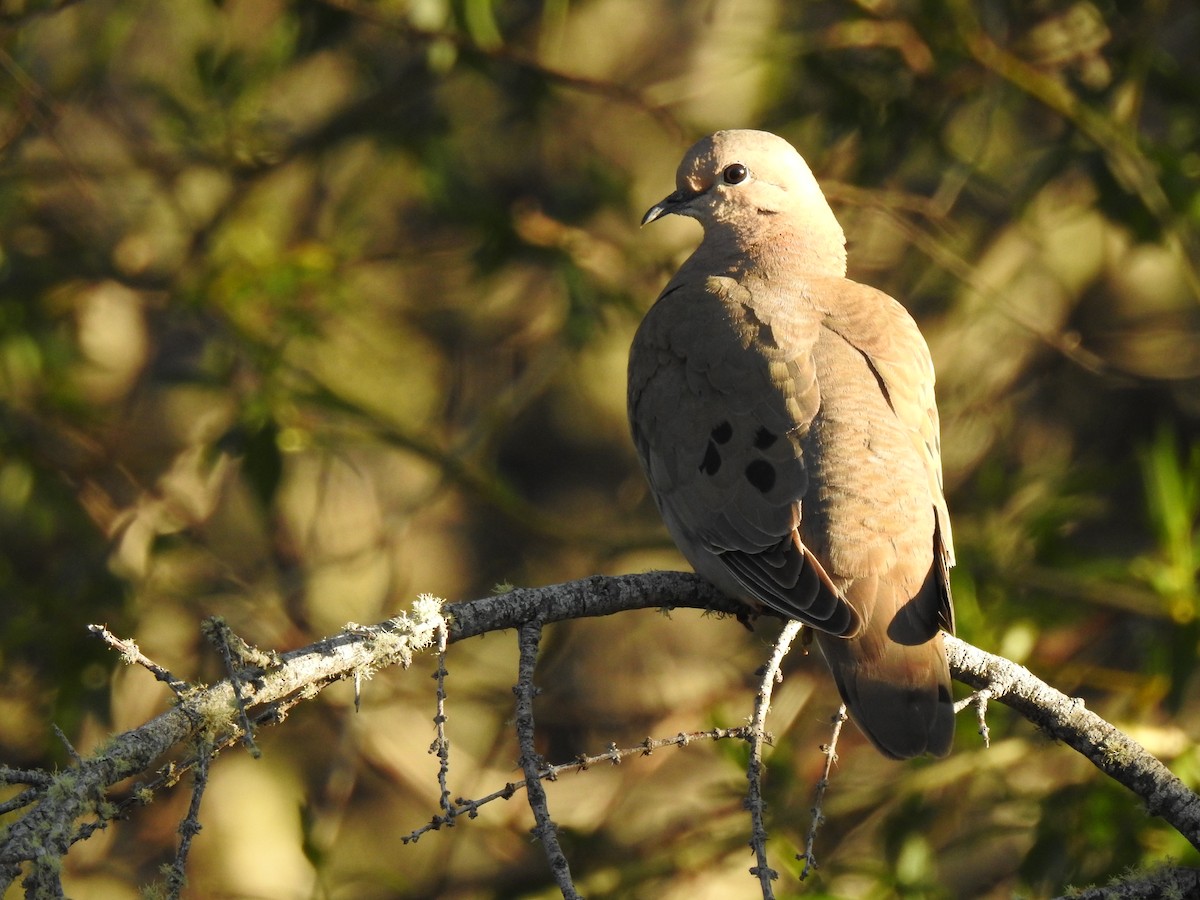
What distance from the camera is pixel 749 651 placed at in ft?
13.6

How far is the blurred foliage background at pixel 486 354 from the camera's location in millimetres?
3803

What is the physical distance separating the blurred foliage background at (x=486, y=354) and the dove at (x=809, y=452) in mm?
1156

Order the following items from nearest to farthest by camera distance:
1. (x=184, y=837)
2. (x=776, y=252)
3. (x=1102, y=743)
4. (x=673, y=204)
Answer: (x=184, y=837)
(x=1102, y=743)
(x=776, y=252)
(x=673, y=204)

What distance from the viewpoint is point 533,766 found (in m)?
1.52

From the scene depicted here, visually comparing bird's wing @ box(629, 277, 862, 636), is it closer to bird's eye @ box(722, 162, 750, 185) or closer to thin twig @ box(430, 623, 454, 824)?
bird's eye @ box(722, 162, 750, 185)

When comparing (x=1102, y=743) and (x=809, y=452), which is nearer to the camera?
(x=1102, y=743)

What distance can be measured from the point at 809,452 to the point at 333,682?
95 centimetres

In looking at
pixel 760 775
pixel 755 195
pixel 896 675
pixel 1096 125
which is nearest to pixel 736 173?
pixel 755 195

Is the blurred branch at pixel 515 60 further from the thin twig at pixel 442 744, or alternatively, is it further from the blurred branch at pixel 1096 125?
the thin twig at pixel 442 744

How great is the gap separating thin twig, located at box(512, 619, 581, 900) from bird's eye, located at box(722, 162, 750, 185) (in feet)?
4.56

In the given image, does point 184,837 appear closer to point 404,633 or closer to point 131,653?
point 131,653

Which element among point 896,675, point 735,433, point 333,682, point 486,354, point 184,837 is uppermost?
point 184,837

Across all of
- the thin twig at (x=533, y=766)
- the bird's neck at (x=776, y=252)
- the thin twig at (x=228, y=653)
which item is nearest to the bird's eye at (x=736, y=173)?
the bird's neck at (x=776, y=252)

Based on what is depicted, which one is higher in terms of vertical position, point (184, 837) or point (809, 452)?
point (184, 837)
